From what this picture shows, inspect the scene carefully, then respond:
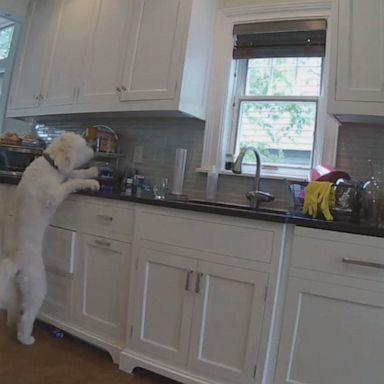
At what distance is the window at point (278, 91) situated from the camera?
250 cm

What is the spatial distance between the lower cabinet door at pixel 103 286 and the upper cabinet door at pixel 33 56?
1570 mm

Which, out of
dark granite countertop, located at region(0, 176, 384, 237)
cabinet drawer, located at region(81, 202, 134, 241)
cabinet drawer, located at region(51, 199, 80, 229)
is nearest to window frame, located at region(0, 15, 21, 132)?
cabinet drawer, located at region(51, 199, 80, 229)

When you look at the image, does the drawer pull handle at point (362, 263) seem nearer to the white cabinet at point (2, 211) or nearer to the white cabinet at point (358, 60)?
the white cabinet at point (358, 60)

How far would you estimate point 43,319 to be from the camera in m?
2.52

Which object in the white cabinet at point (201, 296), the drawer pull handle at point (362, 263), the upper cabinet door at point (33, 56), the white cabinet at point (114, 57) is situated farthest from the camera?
the upper cabinet door at point (33, 56)

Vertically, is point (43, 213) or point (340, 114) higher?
point (340, 114)

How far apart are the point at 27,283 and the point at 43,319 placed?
43cm

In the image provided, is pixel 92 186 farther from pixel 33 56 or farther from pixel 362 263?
pixel 33 56

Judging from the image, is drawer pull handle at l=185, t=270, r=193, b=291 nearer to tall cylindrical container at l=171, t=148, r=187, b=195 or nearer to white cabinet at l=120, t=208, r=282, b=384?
white cabinet at l=120, t=208, r=282, b=384

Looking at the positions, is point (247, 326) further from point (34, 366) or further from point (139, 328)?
point (34, 366)

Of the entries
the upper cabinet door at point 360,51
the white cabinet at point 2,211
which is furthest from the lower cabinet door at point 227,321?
the white cabinet at point 2,211

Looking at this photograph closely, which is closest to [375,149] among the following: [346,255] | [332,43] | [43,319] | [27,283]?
[332,43]

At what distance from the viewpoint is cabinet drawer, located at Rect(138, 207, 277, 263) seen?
1762mm

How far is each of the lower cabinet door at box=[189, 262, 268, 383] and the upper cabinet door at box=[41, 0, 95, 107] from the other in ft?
6.05
